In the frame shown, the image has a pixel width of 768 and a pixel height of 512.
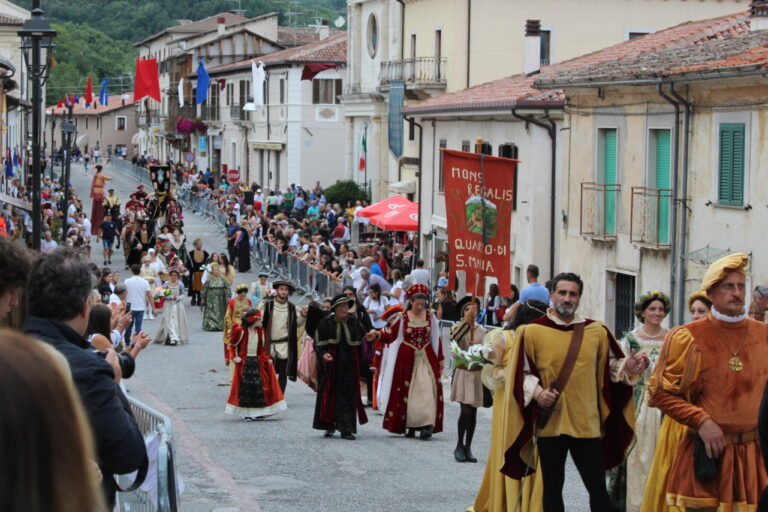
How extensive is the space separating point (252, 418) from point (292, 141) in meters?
48.1

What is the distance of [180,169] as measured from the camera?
74312 mm

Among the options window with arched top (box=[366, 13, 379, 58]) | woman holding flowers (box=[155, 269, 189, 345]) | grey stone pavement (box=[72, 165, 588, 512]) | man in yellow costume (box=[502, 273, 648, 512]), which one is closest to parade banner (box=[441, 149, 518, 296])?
grey stone pavement (box=[72, 165, 588, 512])

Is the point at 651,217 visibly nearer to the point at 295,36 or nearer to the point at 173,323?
the point at 173,323

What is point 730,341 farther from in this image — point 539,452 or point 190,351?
point 190,351

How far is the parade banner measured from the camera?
738 inches

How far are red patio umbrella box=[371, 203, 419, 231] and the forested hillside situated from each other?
96495mm

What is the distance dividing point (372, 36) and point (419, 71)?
7.15 meters

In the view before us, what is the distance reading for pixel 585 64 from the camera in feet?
86.8

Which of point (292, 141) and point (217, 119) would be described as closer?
point (292, 141)

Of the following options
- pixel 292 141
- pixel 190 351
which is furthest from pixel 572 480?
pixel 292 141

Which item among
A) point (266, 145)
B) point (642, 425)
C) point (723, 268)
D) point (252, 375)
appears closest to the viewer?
point (723, 268)

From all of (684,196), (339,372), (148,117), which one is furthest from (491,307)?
(148,117)

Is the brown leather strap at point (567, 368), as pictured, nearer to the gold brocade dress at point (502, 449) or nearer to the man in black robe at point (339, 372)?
the gold brocade dress at point (502, 449)

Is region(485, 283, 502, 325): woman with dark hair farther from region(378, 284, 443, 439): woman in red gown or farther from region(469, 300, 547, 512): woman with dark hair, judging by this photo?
region(469, 300, 547, 512): woman with dark hair
